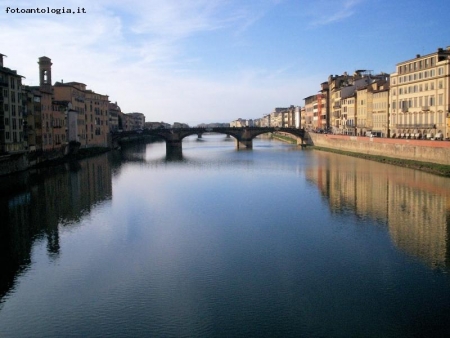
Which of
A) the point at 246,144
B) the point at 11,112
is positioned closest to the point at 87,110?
the point at 246,144

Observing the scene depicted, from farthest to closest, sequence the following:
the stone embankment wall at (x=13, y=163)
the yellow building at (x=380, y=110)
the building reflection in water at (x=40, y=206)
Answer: the yellow building at (x=380, y=110), the stone embankment wall at (x=13, y=163), the building reflection in water at (x=40, y=206)

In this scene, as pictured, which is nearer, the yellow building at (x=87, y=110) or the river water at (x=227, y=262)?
the river water at (x=227, y=262)

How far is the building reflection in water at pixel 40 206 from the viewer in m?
14.8

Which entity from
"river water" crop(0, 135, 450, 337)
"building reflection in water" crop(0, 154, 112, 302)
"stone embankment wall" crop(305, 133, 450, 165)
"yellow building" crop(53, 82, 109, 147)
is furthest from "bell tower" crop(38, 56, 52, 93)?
"stone embankment wall" crop(305, 133, 450, 165)

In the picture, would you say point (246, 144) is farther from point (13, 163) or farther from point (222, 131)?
point (13, 163)

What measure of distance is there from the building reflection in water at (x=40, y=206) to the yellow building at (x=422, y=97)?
77.4 ft

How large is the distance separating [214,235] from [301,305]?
6.50 metres

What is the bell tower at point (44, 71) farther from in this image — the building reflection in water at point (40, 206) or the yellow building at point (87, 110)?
the building reflection in water at point (40, 206)

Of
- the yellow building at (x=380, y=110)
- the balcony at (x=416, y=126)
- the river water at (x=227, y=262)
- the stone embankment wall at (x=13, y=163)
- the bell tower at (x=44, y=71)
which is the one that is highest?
the bell tower at (x=44, y=71)

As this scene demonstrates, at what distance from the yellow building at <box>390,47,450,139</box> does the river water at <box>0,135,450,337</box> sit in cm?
1101

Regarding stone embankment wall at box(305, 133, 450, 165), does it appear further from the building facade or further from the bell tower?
the bell tower

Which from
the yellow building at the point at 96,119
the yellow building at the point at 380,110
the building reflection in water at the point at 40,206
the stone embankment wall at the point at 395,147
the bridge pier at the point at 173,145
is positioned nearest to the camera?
the building reflection in water at the point at 40,206

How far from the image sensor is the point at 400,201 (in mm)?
22281

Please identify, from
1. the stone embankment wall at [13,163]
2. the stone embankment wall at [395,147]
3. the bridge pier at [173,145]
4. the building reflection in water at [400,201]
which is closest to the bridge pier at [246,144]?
the bridge pier at [173,145]
